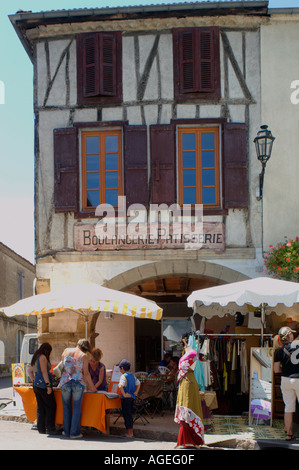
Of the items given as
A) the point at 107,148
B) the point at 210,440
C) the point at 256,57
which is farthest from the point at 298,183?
the point at 210,440

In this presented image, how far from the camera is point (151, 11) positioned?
13.1m

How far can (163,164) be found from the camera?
13.1 meters

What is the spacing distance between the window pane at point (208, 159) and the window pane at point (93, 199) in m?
2.11

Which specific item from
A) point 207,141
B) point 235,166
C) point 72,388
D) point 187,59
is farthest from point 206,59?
point 72,388

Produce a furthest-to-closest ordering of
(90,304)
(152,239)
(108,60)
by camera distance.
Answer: (108,60), (152,239), (90,304)

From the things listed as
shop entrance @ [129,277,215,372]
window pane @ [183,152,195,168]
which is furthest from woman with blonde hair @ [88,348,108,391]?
shop entrance @ [129,277,215,372]

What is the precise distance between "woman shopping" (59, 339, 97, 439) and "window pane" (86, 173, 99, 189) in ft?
13.9

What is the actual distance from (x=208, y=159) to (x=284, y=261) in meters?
2.46

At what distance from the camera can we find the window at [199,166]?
13078 millimetres

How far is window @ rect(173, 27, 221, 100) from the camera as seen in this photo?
13172 millimetres

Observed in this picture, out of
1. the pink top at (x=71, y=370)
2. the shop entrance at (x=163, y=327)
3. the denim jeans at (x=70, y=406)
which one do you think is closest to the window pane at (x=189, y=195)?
the shop entrance at (x=163, y=327)

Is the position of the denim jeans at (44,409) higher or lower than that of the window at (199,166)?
lower

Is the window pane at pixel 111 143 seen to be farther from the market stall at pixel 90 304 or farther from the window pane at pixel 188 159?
the market stall at pixel 90 304

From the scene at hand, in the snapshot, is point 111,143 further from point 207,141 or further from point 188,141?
point 207,141
